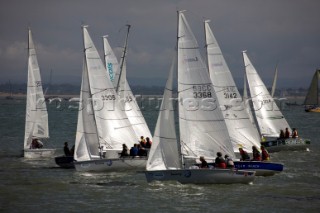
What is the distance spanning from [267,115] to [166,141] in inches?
746

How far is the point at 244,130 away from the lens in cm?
3953

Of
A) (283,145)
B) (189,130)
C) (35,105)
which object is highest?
(35,105)

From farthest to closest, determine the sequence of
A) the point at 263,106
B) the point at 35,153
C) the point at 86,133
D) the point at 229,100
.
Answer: the point at 263,106 < the point at 35,153 < the point at 229,100 < the point at 86,133

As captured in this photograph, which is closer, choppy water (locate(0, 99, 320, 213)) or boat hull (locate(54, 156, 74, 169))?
choppy water (locate(0, 99, 320, 213))

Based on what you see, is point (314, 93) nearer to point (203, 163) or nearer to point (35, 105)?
point (35, 105)

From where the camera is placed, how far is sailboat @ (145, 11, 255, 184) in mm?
30781

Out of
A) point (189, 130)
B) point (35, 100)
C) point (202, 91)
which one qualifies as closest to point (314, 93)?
point (35, 100)

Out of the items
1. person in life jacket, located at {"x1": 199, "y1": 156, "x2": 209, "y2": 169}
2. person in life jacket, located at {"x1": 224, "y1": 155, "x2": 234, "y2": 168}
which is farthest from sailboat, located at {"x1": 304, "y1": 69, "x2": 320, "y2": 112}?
person in life jacket, located at {"x1": 199, "y1": 156, "x2": 209, "y2": 169}

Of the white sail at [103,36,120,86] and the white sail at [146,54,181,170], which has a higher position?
the white sail at [103,36,120,86]

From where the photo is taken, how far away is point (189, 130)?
104ft

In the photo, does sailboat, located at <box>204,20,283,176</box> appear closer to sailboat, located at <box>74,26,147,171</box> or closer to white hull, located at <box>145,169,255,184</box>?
sailboat, located at <box>74,26,147,171</box>

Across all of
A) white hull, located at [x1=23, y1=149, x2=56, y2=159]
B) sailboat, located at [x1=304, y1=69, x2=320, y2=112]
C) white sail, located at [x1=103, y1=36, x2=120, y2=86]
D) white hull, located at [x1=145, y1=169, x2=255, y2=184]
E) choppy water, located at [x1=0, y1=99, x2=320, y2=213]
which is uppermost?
sailboat, located at [x1=304, y1=69, x2=320, y2=112]

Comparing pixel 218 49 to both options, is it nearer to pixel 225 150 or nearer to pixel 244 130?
pixel 244 130

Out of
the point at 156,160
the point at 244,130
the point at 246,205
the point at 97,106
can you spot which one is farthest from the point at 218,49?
the point at 246,205
